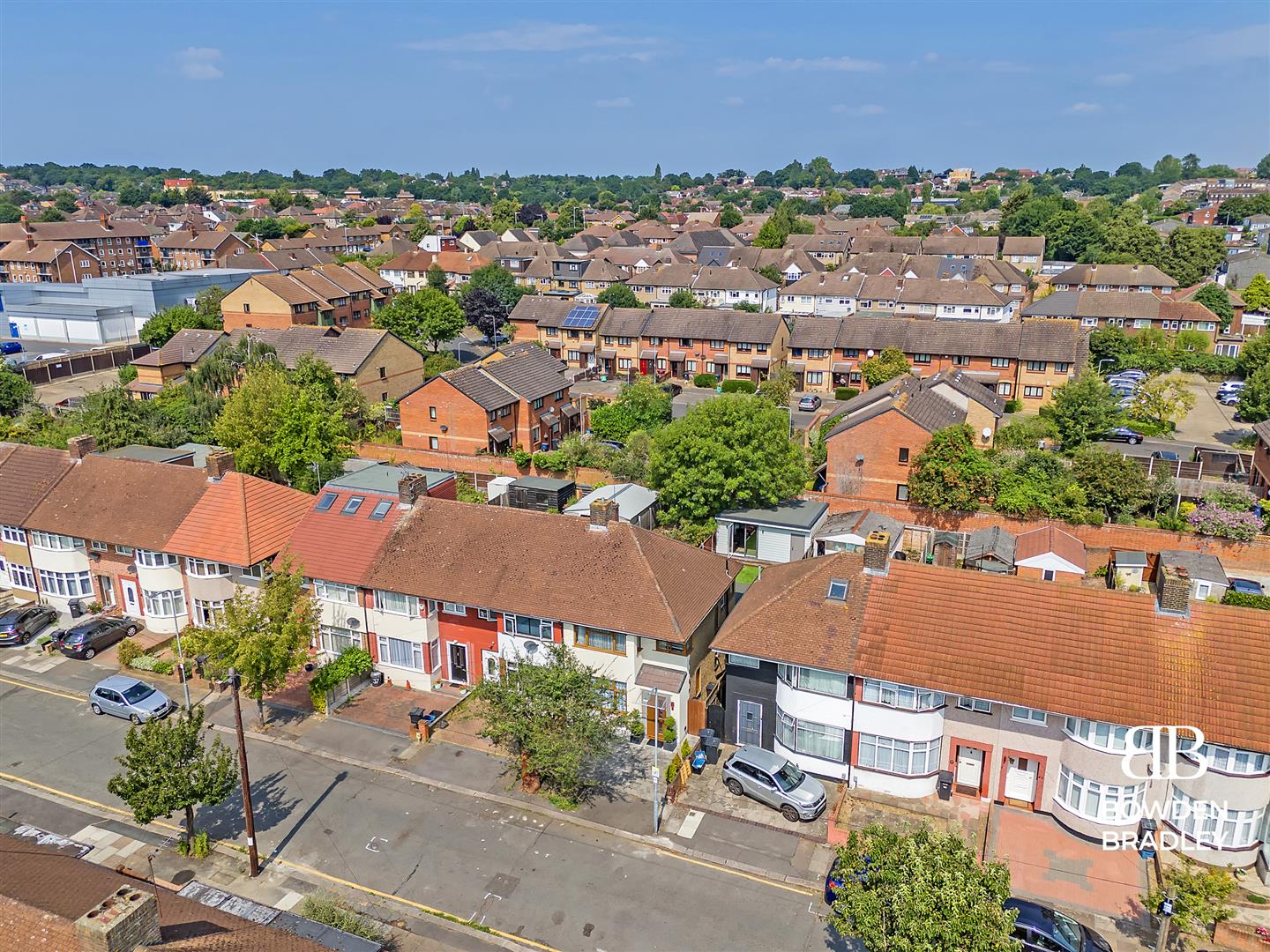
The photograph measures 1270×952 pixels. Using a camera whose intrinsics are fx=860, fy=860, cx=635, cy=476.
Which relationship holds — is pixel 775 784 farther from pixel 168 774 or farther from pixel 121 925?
pixel 121 925

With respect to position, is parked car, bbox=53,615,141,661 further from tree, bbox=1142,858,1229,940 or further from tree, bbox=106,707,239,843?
tree, bbox=1142,858,1229,940

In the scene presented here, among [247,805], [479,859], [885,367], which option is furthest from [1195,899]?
[885,367]

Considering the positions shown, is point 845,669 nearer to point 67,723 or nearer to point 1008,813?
point 1008,813

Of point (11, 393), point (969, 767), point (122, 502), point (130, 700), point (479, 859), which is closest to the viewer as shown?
point (479, 859)

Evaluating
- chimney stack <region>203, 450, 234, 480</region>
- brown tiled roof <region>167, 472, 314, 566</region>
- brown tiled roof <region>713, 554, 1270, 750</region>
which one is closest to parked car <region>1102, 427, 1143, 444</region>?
brown tiled roof <region>713, 554, 1270, 750</region>

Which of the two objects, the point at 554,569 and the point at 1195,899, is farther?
the point at 554,569

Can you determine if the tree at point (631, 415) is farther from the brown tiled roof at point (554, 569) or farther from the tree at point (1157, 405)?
the tree at point (1157, 405)

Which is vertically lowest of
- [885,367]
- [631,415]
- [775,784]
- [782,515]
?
[775,784]
